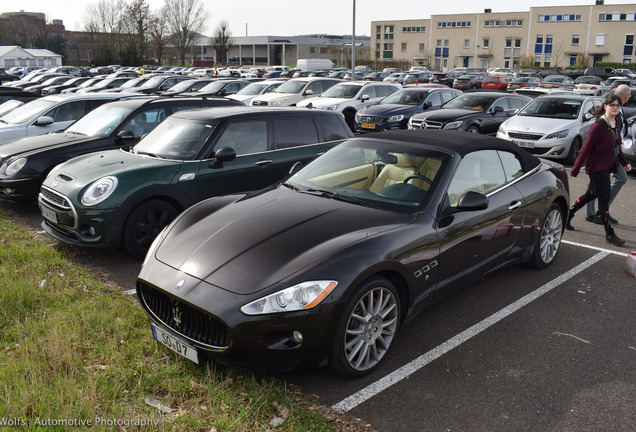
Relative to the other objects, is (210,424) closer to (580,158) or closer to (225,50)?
(580,158)

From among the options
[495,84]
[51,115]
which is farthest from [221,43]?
[51,115]

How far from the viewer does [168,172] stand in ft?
20.3

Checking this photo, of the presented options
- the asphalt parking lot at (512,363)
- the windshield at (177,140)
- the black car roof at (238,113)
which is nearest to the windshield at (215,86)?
the black car roof at (238,113)

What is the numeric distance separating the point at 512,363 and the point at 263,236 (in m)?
2.06

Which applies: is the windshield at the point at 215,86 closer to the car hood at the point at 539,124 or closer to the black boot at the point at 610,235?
the car hood at the point at 539,124

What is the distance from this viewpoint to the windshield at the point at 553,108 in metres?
13.0

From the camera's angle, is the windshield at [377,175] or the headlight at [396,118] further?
the headlight at [396,118]

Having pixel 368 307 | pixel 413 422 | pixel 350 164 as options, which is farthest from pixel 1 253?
pixel 413 422

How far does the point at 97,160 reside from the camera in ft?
21.2

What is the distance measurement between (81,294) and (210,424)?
2505 mm

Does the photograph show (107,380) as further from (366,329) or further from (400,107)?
(400,107)

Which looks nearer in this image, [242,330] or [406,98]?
[242,330]

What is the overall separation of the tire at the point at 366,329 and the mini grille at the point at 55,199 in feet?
12.4

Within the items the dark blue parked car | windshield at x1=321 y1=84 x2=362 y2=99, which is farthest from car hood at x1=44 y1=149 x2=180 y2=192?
windshield at x1=321 y1=84 x2=362 y2=99
